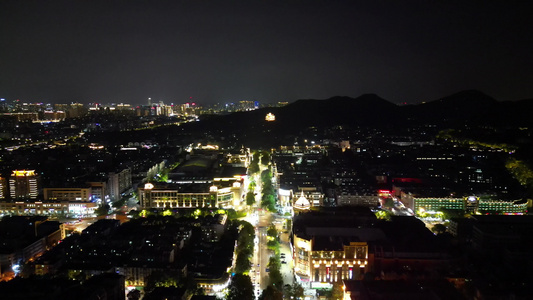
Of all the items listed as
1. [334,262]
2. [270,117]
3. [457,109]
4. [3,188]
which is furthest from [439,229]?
[457,109]

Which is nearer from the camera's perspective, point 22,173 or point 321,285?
point 321,285

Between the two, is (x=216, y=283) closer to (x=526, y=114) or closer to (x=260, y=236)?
(x=260, y=236)

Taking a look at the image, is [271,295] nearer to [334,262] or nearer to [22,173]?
[334,262]

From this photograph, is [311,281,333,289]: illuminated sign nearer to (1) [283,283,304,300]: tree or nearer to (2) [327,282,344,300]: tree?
(2) [327,282,344,300]: tree

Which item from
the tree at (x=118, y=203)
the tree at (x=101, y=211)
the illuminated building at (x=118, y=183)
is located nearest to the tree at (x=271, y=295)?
the tree at (x=101, y=211)

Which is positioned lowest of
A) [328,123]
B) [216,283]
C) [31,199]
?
[216,283]

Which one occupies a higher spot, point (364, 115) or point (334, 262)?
point (364, 115)

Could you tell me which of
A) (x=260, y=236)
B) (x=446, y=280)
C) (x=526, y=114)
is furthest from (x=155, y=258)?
(x=526, y=114)

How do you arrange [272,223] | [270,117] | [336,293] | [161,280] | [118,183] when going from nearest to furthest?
[336,293] < [161,280] < [272,223] < [118,183] < [270,117]
